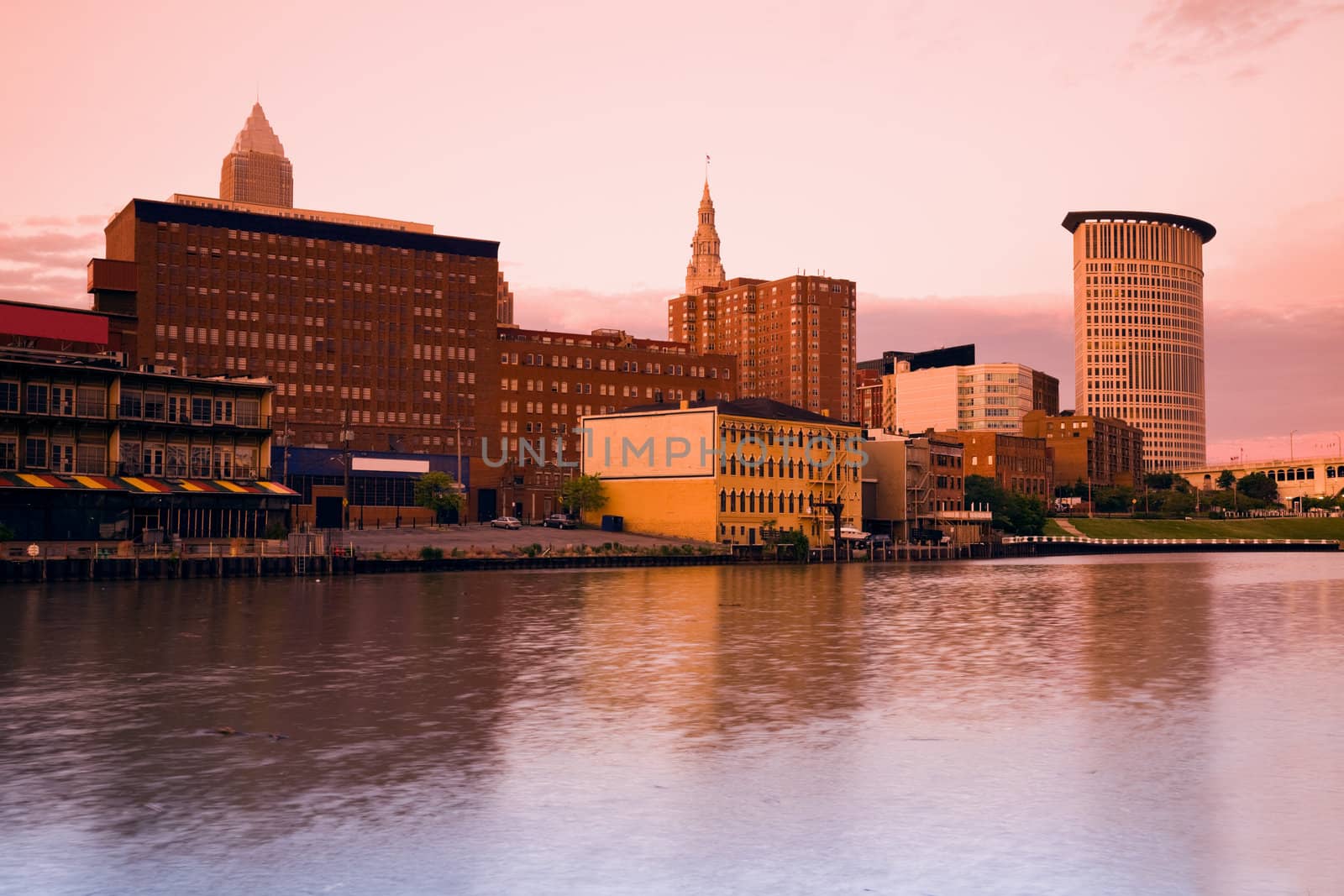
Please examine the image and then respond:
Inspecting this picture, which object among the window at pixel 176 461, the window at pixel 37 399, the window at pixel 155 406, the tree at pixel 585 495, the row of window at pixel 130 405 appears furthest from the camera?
the tree at pixel 585 495

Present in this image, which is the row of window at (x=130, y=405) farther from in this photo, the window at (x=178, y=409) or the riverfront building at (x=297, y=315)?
the riverfront building at (x=297, y=315)

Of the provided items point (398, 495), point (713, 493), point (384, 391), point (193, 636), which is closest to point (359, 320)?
point (384, 391)

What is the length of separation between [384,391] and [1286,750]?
17873 centimetres

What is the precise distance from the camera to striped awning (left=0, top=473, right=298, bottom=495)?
9044 cm

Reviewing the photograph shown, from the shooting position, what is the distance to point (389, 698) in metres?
30.1

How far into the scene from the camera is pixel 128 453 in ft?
328

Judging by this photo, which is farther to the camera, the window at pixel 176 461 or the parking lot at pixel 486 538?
the parking lot at pixel 486 538

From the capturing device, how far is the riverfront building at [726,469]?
14512 cm

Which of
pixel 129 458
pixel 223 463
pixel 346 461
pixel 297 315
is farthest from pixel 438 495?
pixel 129 458

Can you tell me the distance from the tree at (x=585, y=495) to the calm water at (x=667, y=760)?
100667mm

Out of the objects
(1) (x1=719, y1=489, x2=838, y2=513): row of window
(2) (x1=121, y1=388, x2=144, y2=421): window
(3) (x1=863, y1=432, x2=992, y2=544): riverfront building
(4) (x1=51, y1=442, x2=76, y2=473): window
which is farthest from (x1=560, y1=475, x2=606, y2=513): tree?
(4) (x1=51, y1=442, x2=76, y2=473): window

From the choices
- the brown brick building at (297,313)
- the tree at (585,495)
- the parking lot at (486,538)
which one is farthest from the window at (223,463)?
the brown brick building at (297,313)

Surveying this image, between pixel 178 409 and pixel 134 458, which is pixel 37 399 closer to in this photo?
pixel 134 458

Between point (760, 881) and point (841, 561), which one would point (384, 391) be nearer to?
point (841, 561)
